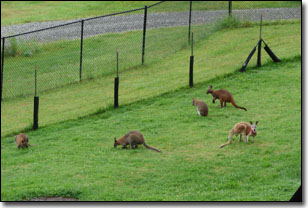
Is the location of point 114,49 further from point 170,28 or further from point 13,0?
point 13,0

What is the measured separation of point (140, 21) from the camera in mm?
24406

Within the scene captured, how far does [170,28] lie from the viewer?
2520 cm

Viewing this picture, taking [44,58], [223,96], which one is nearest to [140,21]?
[44,58]

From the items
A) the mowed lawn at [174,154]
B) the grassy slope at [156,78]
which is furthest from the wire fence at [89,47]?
the mowed lawn at [174,154]

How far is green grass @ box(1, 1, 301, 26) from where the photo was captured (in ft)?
85.9

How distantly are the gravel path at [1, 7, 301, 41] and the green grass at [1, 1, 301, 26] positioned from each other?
295 mm

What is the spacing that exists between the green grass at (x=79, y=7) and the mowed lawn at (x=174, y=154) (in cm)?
648

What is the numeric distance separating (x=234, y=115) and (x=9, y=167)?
5356mm

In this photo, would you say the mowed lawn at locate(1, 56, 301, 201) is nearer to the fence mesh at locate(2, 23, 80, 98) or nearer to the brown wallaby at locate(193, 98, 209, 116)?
the brown wallaby at locate(193, 98, 209, 116)

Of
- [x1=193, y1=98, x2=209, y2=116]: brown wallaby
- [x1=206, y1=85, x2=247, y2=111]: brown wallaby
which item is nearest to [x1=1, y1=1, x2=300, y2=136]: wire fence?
[x1=206, y1=85, x2=247, y2=111]: brown wallaby

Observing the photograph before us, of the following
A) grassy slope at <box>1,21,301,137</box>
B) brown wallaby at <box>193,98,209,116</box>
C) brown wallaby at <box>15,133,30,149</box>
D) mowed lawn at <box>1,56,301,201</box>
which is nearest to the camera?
mowed lawn at <box>1,56,301,201</box>

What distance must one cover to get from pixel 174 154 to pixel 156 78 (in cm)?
618

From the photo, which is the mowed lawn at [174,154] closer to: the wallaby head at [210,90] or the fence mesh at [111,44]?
the wallaby head at [210,90]

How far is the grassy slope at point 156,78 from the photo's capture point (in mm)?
18938
